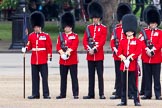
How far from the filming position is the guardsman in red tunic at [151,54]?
60.4 feet

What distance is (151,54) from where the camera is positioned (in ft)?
60.2

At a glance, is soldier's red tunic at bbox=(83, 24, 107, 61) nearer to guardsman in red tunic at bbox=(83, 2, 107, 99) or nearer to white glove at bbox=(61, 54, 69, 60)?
guardsman in red tunic at bbox=(83, 2, 107, 99)

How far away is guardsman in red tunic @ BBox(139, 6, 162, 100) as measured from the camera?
1841 cm

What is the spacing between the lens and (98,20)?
19109 mm

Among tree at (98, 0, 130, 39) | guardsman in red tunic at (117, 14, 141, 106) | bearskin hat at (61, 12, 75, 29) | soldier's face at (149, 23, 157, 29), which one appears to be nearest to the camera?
guardsman in red tunic at (117, 14, 141, 106)

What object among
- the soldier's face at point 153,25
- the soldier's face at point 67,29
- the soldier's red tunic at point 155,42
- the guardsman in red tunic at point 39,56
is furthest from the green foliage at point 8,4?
the soldier's red tunic at point 155,42

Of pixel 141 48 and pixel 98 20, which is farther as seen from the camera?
pixel 98 20

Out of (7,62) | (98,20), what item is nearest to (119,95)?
(98,20)

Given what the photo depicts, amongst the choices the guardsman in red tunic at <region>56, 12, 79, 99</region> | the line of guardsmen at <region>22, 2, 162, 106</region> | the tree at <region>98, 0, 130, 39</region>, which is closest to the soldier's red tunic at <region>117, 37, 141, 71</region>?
Answer: the line of guardsmen at <region>22, 2, 162, 106</region>

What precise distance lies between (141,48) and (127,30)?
77 centimetres

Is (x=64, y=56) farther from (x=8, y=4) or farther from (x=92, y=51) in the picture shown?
(x=8, y=4)

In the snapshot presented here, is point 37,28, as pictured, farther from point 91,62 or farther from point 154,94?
point 154,94

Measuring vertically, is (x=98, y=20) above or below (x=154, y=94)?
above

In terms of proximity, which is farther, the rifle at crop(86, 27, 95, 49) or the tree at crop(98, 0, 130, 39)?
the tree at crop(98, 0, 130, 39)
